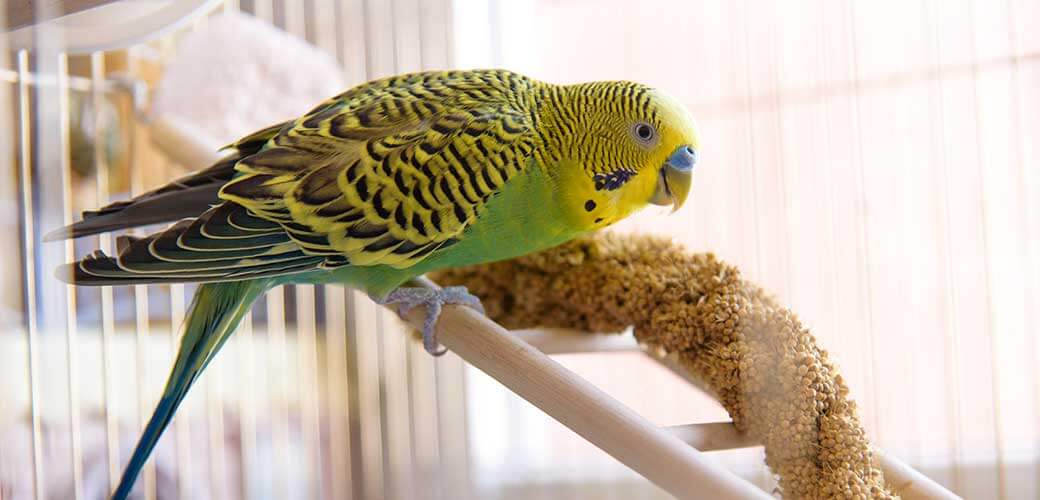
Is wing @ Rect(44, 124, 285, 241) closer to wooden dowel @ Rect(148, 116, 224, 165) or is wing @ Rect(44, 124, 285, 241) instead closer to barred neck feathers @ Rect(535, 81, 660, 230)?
wooden dowel @ Rect(148, 116, 224, 165)

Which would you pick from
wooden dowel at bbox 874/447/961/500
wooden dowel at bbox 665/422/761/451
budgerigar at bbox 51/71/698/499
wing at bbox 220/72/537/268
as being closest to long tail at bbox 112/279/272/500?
budgerigar at bbox 51/71/698/499

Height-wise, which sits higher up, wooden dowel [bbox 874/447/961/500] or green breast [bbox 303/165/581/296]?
green breast [bbox 303/165/581/296]

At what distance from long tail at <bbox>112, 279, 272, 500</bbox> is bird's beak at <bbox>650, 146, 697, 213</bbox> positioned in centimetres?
42

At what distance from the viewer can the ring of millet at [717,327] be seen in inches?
22.9

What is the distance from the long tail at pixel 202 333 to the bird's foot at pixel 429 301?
0.14 m

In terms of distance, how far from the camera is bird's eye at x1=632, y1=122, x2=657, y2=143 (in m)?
0.74

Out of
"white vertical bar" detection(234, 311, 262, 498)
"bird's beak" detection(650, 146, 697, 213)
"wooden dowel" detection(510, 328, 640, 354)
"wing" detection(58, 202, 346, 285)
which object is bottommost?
"white vertical bar" detection(234, 311, 262, 498)

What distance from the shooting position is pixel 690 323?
29.3 inches

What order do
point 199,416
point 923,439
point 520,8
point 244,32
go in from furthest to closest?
point 199,416, point 244,32, point 520,8, point 923,439

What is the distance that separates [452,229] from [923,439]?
494 mm

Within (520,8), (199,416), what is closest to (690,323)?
(520,8)

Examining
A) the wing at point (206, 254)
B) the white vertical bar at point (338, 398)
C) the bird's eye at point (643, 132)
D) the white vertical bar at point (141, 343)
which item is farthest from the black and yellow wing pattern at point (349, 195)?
the white vertical bar at point (338, 398)

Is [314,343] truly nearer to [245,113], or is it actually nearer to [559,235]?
[245,113]

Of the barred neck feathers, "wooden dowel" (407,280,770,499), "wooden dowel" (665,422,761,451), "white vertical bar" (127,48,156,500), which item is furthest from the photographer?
"white vertical bar" (127,48,156,500)
